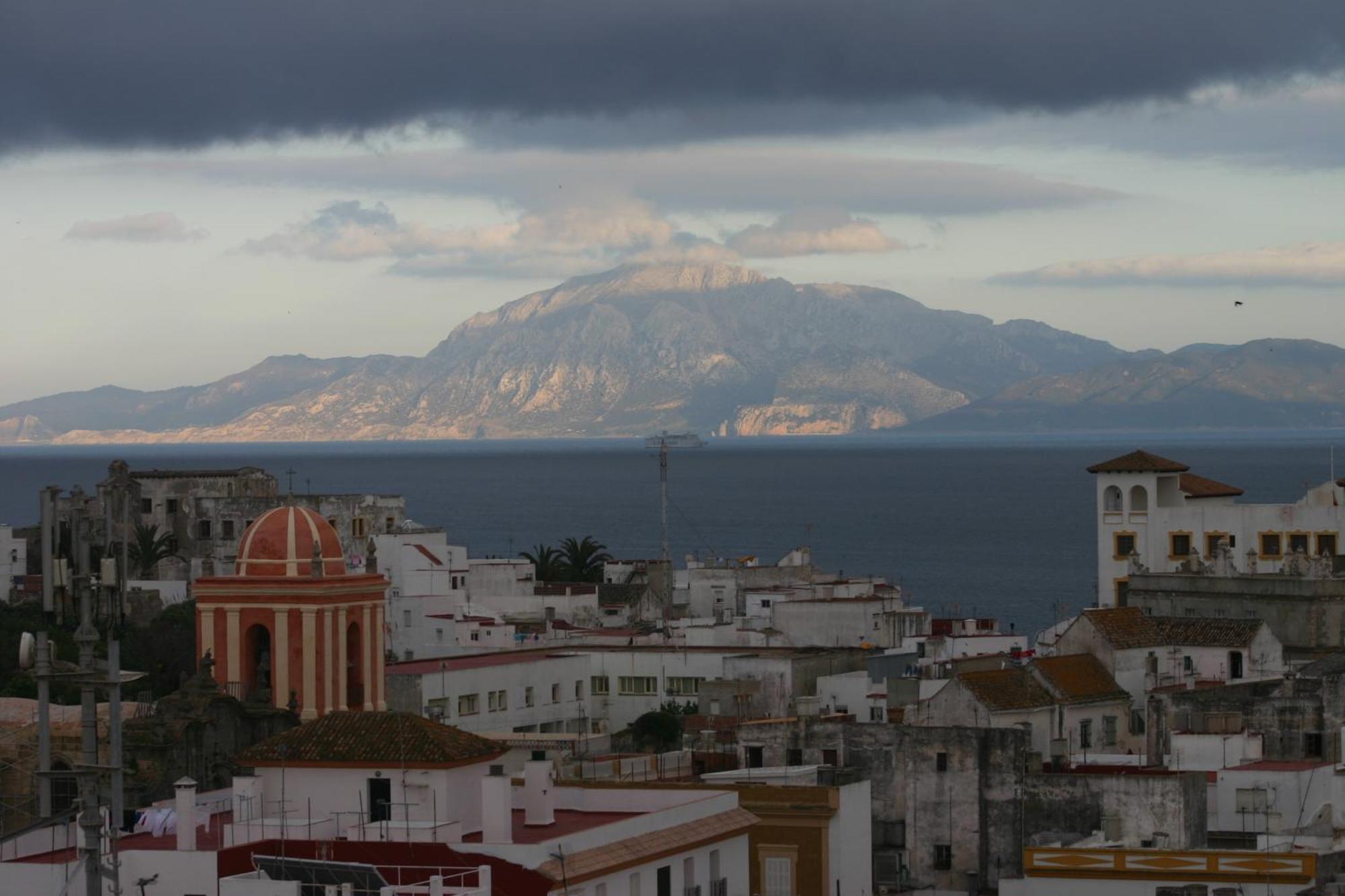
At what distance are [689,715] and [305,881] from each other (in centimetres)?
3061

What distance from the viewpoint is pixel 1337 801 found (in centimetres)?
4162

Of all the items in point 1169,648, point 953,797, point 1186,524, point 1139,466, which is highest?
point 1139,466

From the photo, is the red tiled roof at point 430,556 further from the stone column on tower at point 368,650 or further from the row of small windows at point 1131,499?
the stone column on tower at point 368,650

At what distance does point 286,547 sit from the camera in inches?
1921

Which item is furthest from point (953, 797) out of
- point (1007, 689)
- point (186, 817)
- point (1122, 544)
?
point (1122, 544)

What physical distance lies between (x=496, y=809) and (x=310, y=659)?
1839 centimetres

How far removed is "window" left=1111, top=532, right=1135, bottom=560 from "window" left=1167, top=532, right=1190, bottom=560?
1148 mm

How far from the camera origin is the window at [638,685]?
66.1 metres

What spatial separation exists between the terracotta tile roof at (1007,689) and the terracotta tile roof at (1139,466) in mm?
30455

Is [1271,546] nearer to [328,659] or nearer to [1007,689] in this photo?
[1007,689]

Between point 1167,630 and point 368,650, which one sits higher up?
point 368,650

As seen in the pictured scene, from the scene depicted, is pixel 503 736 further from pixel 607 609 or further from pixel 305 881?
pixel 607 609

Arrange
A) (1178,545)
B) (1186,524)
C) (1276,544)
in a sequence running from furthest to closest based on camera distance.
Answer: (1178,545), (1186,524), (1276,544)

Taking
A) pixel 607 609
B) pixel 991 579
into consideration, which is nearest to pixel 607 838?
pixel 607 609
